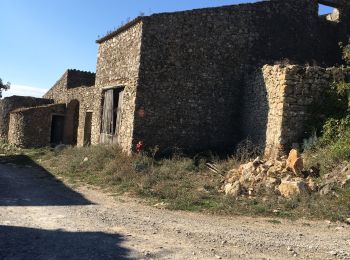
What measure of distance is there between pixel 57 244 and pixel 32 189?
5.36 m

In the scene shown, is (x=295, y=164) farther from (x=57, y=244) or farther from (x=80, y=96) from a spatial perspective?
(x=80, y=96)

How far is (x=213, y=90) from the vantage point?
48.9 ft

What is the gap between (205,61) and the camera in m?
14.8

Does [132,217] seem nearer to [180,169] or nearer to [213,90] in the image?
[180,169]

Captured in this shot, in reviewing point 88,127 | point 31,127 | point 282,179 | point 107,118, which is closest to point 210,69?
point 107,118

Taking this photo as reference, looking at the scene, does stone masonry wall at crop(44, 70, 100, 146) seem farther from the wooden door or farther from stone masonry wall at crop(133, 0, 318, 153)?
stone masonry wall at crop(133, 0, 318, 153)

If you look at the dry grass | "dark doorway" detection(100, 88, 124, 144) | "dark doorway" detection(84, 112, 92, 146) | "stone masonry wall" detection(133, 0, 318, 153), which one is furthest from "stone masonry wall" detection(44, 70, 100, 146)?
"stone masonry wall" detection(133, 0, 318, 153)

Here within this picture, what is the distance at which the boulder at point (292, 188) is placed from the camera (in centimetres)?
913

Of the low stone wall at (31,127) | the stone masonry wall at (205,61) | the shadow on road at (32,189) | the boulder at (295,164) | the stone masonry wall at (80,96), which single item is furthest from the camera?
the low stone wall at (31,127)

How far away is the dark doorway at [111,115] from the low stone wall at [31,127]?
18.1 feet

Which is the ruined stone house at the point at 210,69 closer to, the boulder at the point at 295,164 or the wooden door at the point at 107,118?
the wooden door at the point at 107,118

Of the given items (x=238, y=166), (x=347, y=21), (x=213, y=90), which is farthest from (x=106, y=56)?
(x=347, y=21)

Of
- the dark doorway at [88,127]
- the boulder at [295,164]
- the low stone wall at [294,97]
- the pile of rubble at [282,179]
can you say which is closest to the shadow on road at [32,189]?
the pile of rubble at [282,179]

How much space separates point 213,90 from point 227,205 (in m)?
6.62
